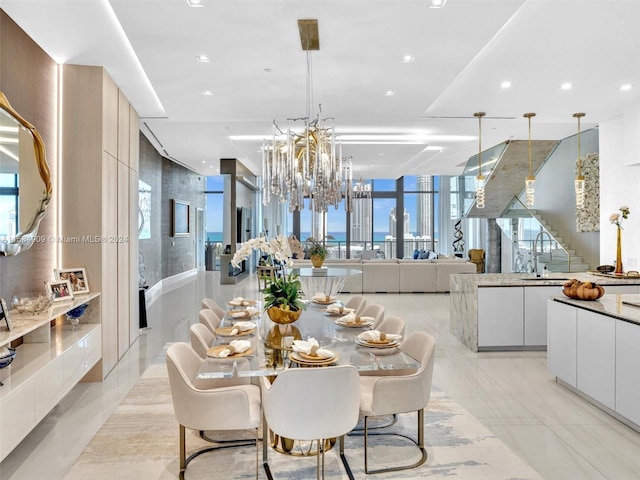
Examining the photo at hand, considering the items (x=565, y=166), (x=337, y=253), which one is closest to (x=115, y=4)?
(x=565, y=166)

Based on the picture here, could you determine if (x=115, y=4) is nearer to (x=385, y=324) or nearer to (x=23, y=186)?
(x=23, y=186)

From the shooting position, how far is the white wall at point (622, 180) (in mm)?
5422

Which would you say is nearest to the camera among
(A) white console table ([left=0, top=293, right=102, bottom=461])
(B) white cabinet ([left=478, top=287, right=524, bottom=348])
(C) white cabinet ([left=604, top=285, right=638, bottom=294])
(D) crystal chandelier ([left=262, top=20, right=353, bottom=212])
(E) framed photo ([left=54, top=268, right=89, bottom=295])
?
(A) white console table ([left=0, top=293, right=102, bottom=461])

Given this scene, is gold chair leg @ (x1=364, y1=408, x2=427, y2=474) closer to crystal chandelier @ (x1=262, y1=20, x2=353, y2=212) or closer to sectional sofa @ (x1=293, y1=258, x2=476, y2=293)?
crystal chandelier @ (x1=262, y1=20, x2=353, y2=212)

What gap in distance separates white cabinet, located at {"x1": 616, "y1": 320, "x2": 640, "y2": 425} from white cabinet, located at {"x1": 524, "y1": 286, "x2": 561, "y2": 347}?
1828 millimetres

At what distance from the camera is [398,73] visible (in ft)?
14.0

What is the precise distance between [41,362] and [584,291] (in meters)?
4.13

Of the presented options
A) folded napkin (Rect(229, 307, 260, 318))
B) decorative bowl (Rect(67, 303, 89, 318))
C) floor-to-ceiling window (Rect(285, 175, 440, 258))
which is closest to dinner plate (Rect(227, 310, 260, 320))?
folded napkin (Rect(229, 307, 260, 318))

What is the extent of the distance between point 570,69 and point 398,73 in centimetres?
170

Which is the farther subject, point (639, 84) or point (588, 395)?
point (639, 84)

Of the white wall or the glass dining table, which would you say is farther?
the white wall

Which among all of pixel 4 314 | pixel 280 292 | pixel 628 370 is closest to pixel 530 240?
pixel 628 370

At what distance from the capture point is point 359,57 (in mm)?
3869

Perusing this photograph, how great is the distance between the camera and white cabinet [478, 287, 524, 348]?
4.86 metres
